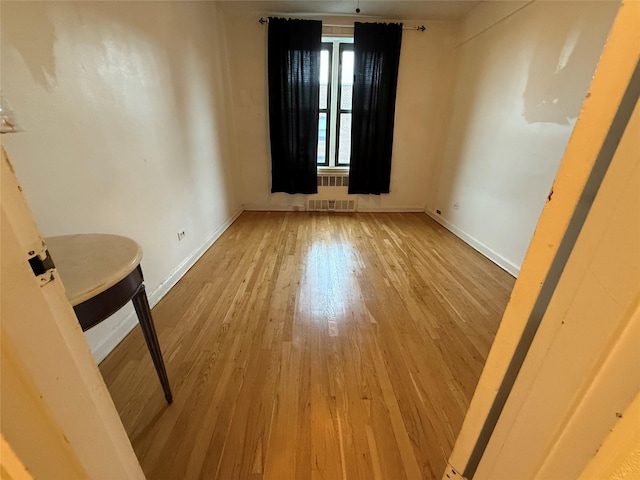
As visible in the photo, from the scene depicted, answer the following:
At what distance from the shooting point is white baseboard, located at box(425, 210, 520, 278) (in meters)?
2.47

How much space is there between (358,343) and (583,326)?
4.34 ft

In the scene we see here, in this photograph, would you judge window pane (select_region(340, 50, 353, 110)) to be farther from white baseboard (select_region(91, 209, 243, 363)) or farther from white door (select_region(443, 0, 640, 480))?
white door (select_region(443, 0, 640, 480))

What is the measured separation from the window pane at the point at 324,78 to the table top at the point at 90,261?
355 cm

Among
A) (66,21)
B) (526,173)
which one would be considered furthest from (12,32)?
(526,173)

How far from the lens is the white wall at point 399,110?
337cm

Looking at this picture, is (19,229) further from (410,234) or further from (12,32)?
(410,234)

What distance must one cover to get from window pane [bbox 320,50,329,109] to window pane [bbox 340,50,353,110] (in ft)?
0.70

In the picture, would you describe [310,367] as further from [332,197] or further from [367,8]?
[367,8]

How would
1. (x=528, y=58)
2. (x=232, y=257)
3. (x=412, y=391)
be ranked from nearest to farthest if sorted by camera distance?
(x=412, y=391) → (x=528, y=58) → (x=232, y=257)

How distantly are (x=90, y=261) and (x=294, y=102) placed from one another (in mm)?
3290

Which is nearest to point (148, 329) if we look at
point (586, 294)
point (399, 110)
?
point (586, 294)

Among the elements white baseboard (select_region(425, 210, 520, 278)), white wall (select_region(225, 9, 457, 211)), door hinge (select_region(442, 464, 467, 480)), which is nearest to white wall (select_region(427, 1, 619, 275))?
white baseboard (select_region(425, 210, 520, 278))

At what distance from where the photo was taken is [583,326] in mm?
388

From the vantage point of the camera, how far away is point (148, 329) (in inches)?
42.5
